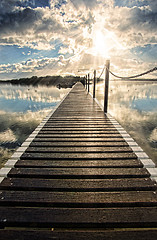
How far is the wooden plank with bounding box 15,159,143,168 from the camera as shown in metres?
2.68

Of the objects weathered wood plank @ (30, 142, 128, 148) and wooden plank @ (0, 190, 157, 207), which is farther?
weathered wood plank @ (30, 142, 128, 148)

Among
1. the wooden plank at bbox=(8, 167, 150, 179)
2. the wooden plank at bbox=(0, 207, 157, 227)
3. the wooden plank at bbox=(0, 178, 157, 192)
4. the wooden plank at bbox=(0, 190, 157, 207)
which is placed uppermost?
the wooden plank at bbox=(8, 167, 150, 179)

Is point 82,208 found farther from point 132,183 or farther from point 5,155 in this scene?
point 5,155

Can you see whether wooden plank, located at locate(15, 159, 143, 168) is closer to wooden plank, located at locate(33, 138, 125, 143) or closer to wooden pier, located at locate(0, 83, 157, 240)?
wooden pier, located at locate(0, 83, 157, 240)

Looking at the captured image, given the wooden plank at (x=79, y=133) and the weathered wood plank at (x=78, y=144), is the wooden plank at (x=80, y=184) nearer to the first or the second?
the weathered wood plank at (x=78, y=144)

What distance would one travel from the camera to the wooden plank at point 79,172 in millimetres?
2408

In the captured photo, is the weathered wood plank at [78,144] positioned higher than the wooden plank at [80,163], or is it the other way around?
the weathered wood plank at [78,144]

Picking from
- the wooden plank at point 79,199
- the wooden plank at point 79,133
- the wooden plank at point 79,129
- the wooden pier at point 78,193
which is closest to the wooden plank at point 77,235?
the wooden pier at point 78,193

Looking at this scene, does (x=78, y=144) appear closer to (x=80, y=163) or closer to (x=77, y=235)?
(x=80, y=163)

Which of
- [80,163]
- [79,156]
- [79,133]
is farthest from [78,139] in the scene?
[80,163]

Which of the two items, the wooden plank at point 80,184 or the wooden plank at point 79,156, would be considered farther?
the wooden plank at point 79,156

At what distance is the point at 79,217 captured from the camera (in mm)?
1724

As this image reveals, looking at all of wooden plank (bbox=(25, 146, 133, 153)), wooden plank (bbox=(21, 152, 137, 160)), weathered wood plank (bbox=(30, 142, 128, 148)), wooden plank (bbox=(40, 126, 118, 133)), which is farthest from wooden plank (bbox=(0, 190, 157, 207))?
wooden plank (bbox=(40, 126, 118, 133))

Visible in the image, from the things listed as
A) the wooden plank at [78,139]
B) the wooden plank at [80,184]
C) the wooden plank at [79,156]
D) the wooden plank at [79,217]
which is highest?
the wooden plank at [78,139]
